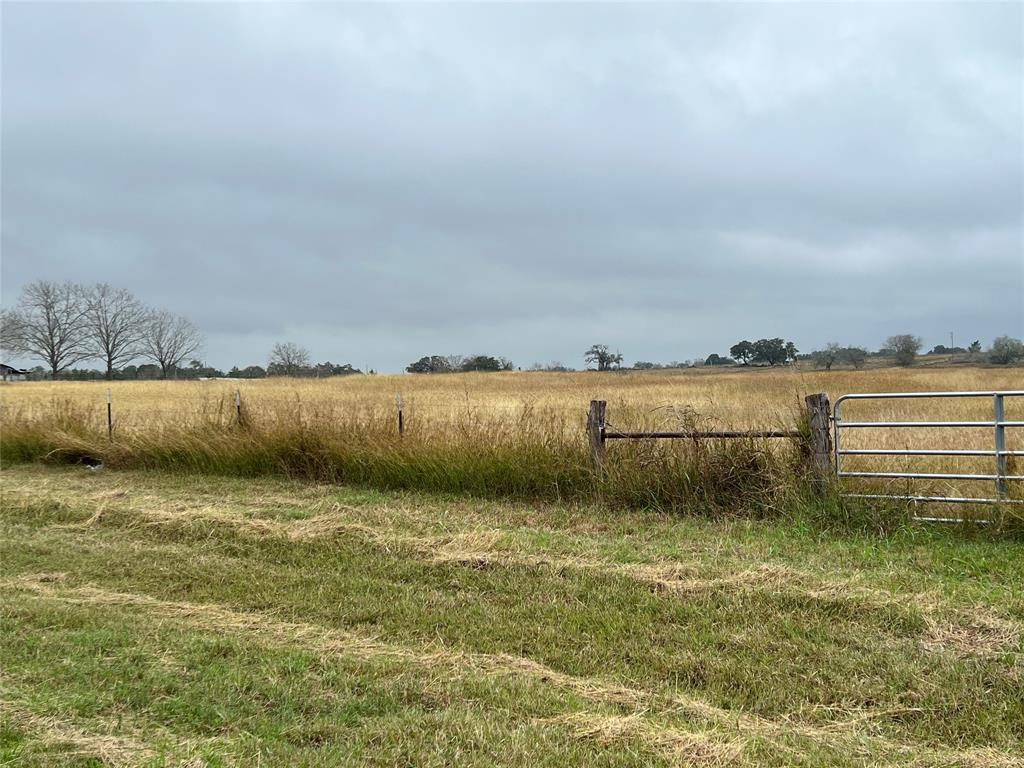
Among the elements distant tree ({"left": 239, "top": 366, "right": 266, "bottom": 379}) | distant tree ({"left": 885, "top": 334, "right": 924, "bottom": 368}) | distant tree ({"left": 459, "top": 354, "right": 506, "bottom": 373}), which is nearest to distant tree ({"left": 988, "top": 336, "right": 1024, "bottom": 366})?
distant tree ({"left": 885, "top": 334, "right": 924, "bottom": 368})

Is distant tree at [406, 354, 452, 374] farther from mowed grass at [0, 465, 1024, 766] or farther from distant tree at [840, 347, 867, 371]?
mowed grass at [0, 465, 1024, 766]

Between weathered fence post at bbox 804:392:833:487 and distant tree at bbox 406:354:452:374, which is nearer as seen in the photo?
weathered fence post at bbox 804:392:833:487

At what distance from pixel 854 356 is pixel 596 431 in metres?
58.4

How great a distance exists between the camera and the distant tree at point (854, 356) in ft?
196

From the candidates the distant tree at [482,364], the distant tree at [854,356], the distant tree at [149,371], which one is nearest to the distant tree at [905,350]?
the distant tree at [854,356]

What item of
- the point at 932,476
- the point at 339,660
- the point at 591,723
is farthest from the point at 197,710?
the point at 932,476

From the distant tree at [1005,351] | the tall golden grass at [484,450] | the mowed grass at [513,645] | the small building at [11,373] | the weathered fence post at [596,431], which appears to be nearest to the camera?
the mowed grass at [513,645]

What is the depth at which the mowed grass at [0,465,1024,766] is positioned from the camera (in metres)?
3.29

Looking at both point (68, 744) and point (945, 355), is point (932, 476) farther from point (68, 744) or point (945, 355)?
point (945, 355)

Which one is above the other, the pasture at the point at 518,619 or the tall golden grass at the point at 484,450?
the tall golden grass at the point at 484,450

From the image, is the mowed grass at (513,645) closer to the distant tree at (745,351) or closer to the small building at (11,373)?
the distant tree at (745,351)

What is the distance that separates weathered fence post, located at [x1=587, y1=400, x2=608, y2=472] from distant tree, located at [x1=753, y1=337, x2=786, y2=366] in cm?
5538

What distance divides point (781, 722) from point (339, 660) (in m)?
2.50

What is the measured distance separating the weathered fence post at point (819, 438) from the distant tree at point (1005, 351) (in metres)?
55.6
